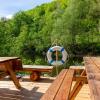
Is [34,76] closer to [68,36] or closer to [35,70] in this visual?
[35,70]

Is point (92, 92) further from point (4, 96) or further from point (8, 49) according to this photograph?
point (8, 49)

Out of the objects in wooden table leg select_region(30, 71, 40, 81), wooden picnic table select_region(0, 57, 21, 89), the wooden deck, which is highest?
wooden picnic table select_region(0, 57, 21, 89)

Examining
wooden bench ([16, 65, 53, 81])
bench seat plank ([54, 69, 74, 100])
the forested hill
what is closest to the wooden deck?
wooden bench ([16, 65, 53, 81])

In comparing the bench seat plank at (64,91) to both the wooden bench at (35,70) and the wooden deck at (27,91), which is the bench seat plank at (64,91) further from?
the wooden bench at (35,70)

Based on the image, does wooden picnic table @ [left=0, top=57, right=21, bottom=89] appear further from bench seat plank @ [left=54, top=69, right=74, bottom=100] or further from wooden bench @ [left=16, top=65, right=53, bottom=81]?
bench seat plank @ [left=54, top=69, right=74, bottom=100]

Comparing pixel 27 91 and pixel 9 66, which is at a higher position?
pixel 9 66

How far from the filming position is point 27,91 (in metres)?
4.49

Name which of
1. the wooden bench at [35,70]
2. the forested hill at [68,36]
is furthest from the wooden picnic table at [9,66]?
the forested hill at [68,36]

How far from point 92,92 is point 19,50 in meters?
20.2

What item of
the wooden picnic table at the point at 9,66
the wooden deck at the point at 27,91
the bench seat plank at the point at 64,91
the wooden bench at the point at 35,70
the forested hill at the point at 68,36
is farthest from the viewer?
the forested hill at the point at 68,36

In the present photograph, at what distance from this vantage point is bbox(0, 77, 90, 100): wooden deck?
4047 mm

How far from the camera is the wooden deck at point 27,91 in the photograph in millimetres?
4047

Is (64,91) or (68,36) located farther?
(68,36)

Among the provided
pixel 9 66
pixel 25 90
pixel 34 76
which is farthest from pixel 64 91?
pixel 34 76
